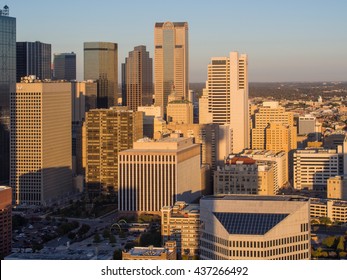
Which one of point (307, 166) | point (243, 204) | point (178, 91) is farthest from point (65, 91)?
point (178, 91)

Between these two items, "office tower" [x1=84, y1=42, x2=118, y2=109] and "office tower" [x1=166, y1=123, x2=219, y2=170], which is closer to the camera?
"office tower" [x1=166, y1=123, x2=219, y2=170]

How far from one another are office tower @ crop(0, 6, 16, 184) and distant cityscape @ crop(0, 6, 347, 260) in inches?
1.6

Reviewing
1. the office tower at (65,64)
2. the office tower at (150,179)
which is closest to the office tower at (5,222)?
the office tower at (150,179)

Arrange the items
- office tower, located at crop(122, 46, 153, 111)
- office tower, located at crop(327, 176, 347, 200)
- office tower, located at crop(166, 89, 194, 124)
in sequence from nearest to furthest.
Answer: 1. office tower, located at crop(327, 176, 347, 200)
2. office tower, located at crop(166, 89, 194, 124)
3. office tower, located at crop(122, 46, 153, 111)

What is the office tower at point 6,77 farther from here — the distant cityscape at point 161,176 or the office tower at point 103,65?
the office tower at point 103,65

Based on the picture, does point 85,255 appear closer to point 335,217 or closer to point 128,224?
point 128,224

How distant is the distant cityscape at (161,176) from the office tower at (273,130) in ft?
0.16

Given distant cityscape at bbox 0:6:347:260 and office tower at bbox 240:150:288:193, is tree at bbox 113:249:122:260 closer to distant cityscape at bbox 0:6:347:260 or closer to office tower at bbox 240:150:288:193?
distant cityscape at bbox 0:6:347:260

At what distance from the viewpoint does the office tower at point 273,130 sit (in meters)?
26.7

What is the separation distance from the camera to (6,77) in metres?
25.2

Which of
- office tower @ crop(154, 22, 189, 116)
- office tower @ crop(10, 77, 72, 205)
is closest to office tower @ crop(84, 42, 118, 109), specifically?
office tower @ crop(154, 22, 189, 116)

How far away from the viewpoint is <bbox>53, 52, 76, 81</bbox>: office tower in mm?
42528

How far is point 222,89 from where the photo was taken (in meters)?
28.2

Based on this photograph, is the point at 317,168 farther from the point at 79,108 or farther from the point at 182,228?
the point at 79,108
